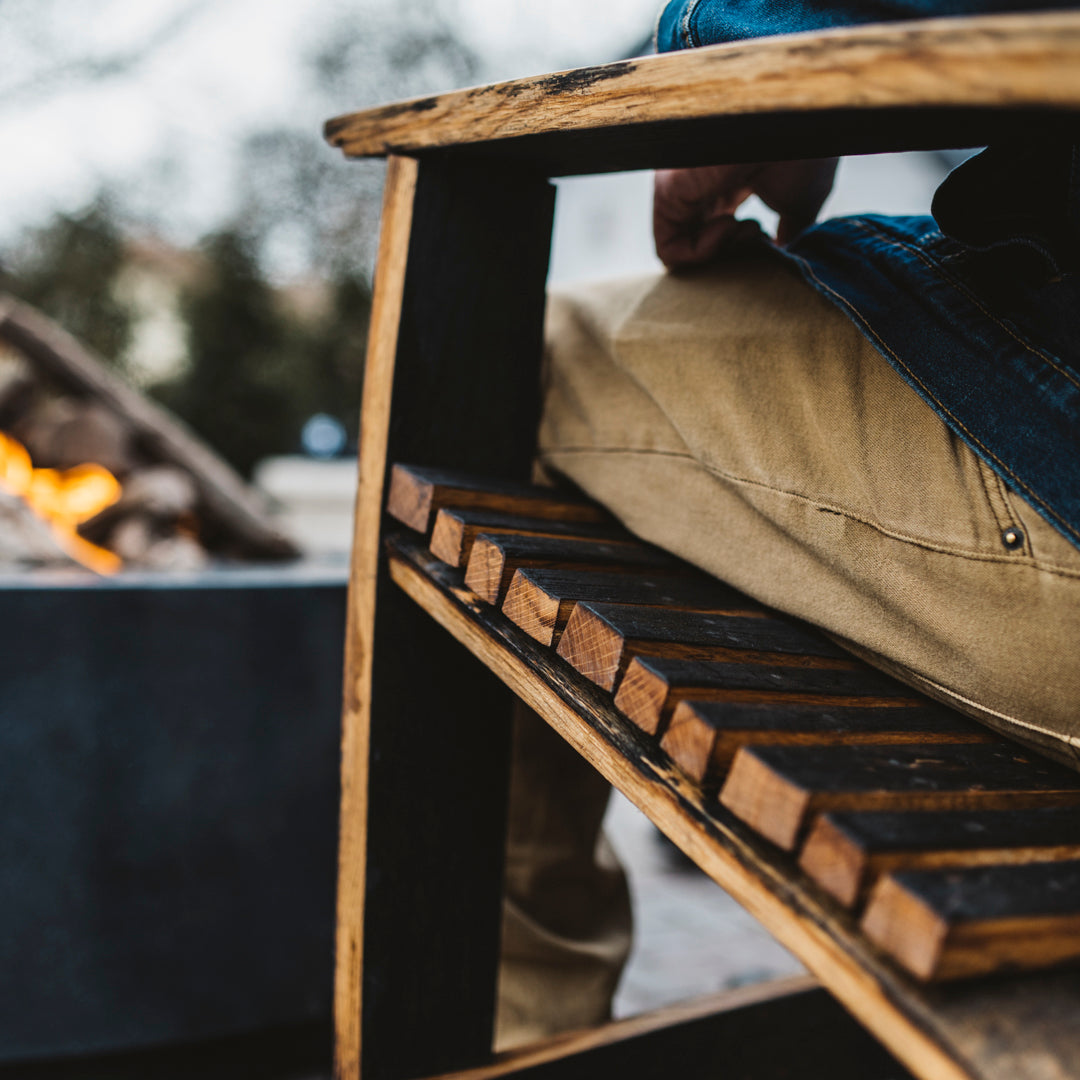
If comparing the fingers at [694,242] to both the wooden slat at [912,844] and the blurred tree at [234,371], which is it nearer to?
the wooden slat at [912,844]

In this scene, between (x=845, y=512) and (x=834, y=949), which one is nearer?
(x=834, y=949)

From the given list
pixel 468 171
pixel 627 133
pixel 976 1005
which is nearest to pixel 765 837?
pixel 976 1005

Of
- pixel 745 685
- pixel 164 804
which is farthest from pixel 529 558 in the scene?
pixel 164 804

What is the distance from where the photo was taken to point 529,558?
85cm

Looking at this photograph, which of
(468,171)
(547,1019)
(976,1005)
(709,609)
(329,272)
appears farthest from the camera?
(329,272)

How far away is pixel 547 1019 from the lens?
1.31 metres

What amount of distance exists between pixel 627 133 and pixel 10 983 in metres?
1.51

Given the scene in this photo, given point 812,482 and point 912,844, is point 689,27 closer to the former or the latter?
point 812,482

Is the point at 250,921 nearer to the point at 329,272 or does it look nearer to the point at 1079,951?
the point at 1079,951

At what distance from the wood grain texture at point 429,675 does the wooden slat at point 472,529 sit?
0.13 m

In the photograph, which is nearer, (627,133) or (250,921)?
(627,133)

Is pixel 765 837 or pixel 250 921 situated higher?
pixel 765 837

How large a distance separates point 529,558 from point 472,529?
0.07 m

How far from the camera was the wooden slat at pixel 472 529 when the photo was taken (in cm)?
89
